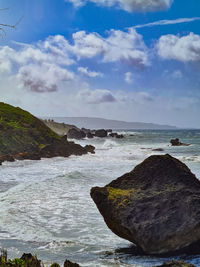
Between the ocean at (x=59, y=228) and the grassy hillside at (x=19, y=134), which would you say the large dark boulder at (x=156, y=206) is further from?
the grassy hillside at (x=19, y=134)

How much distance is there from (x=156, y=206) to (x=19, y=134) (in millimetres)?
30890

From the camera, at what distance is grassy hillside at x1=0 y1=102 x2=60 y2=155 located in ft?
109

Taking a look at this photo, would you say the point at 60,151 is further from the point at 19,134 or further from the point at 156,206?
the point at 156,206

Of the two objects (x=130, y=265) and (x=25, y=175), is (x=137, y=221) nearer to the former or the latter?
(x=130, y=265)

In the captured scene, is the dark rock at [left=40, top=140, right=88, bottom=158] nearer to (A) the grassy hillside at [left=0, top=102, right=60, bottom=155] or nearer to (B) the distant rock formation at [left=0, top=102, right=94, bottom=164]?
(B) the distant rock formation at [left=0, top=102, right=94, bottom=164]

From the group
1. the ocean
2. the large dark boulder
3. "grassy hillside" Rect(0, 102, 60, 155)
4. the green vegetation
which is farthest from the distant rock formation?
the large dark boulder

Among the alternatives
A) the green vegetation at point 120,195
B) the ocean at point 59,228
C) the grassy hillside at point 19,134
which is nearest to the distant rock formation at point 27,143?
the grassy hillside at point 19,134

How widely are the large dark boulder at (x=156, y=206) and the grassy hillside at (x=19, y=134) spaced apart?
26064 millimetres

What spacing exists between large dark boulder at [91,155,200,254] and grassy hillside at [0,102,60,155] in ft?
85.5

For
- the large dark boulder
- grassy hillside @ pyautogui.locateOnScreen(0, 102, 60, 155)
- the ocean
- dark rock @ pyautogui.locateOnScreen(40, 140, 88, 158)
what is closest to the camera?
the large dark boulder

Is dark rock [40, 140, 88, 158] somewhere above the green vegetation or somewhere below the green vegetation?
below

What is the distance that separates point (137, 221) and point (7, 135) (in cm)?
3017

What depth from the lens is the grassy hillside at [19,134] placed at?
1314 inches

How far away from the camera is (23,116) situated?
46656 mm
